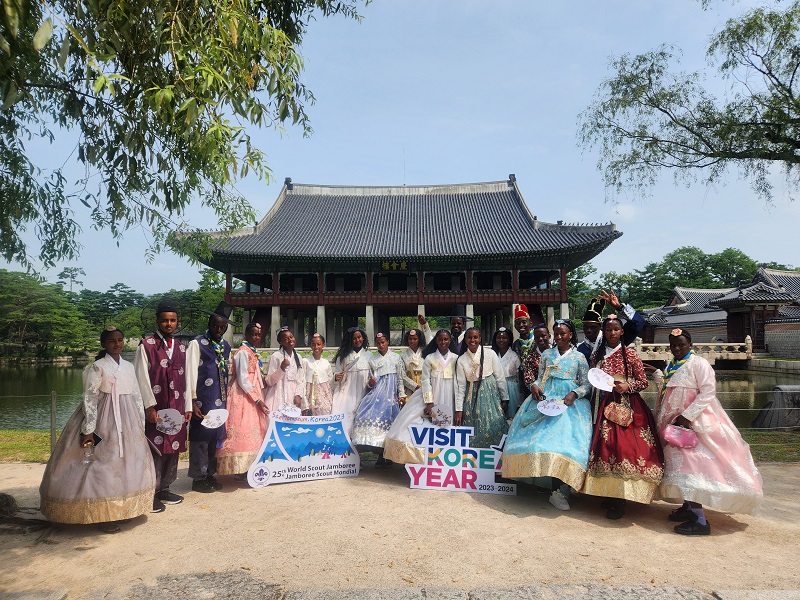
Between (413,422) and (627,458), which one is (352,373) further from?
(627,458)

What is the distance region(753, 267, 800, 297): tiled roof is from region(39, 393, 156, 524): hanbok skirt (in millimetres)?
36258

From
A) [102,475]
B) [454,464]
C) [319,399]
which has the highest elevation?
[319,399]

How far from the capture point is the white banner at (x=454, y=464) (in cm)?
495

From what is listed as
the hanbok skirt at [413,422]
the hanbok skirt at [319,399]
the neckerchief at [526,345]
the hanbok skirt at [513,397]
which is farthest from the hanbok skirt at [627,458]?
the hanbok skirt at [319,399]

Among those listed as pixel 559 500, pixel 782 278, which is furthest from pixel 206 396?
pixel 782 278

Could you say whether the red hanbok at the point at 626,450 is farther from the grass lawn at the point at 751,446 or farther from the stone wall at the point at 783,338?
the stone wall at the point at 783,338

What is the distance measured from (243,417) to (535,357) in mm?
3215

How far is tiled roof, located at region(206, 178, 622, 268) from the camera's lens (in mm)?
25125

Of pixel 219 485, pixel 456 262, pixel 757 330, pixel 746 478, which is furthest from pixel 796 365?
pixel 219 485

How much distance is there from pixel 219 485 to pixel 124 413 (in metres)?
1.60

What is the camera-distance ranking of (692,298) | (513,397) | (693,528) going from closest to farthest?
1. (693,528)
2. (513,397)
3. (692,298)

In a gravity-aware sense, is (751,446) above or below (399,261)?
below

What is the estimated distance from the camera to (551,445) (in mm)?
4363

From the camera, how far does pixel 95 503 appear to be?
3.86m
